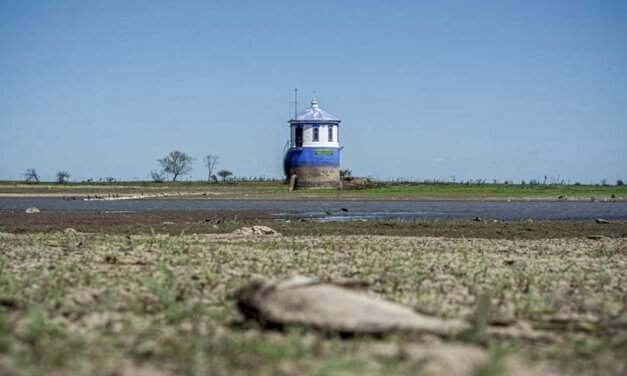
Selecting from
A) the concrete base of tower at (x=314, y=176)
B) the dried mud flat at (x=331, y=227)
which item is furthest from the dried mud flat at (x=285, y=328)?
the concrete base of tower at (x=314, y=176)

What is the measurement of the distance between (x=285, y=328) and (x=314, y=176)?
6521 cm

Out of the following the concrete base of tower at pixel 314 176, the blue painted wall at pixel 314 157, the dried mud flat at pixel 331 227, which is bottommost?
the dried mud flat at pixel 331 227

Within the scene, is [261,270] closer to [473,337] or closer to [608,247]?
[473,337]

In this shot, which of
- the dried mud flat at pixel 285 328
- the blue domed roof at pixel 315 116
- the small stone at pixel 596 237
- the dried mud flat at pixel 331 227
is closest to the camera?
the dried mud flat at pixel 285 328

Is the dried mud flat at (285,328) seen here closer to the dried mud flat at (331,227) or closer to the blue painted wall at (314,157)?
the dried mud flat at (331,227)

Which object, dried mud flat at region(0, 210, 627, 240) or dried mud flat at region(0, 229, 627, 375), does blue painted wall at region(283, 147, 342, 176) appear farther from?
dried mud flat at region(0, 229, 627, 375)

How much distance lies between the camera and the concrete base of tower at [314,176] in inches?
2918

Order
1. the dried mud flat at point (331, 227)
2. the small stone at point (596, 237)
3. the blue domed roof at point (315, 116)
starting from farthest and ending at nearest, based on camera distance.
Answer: the blue domed roof at point (315, 116) → the dried mud flat at point (331, 227) → the small stone at point (596, 237)

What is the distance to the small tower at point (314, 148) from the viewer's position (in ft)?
242

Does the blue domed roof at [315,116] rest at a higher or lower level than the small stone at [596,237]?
higher

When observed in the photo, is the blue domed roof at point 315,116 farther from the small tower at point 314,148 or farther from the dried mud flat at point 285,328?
the dried mud flat at point 285,328

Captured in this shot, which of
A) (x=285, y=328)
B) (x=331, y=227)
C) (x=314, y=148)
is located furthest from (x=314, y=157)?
(x=285, y=328)

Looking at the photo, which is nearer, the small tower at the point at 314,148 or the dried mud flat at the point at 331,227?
the dried mud flat at the point at 331,227

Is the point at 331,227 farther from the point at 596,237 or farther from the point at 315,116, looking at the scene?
the point at 315,116
